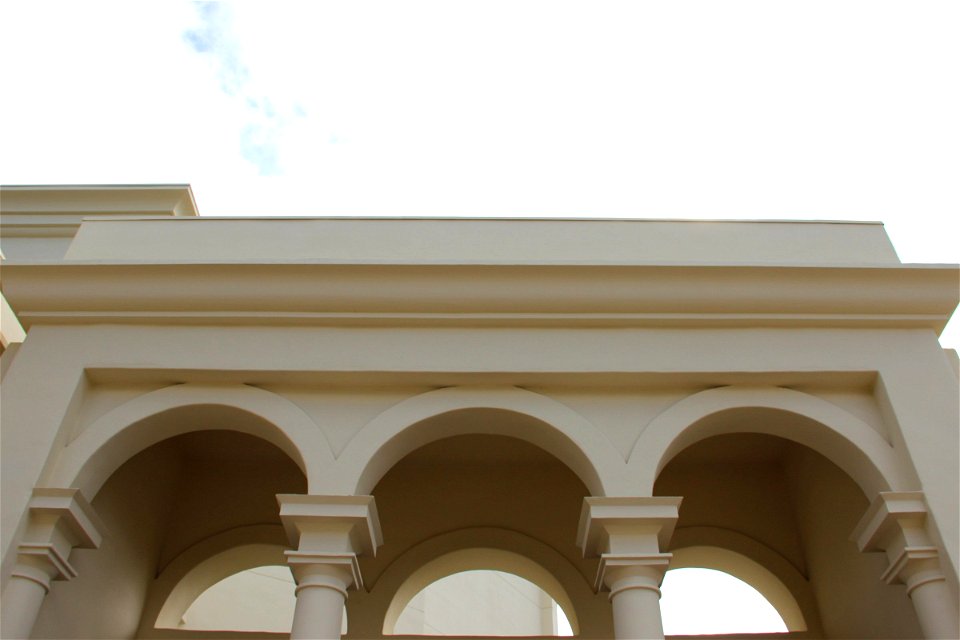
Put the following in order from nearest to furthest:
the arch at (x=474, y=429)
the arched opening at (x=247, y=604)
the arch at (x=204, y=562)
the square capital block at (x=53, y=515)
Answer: the square capital block at (x=53, y=515), the arch at (x=474, y=429), the arch at (x=204, y=562), the arched opening at (x=247, y=604)

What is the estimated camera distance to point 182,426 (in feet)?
21.4

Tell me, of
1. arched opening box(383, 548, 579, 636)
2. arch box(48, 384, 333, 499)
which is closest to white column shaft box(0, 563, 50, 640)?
arch box(48, 384, 333, 499)

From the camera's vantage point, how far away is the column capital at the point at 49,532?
5.53 meters

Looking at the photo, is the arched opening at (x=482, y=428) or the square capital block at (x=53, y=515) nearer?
the square capital block at (x=53, y=515)

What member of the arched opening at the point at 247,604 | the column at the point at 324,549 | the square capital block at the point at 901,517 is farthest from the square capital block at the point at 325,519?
the arched opening at the point at 247,604

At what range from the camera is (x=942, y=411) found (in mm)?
6023

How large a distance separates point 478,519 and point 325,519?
10.4ft

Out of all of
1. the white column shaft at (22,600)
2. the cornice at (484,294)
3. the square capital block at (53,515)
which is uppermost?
the cornice at (484,294)

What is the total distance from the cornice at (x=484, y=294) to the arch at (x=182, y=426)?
62 cm

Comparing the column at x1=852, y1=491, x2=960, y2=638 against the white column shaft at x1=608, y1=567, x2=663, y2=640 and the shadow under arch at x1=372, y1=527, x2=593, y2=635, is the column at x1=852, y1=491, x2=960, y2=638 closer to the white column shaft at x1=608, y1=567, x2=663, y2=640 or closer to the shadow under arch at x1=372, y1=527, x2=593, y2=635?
the white column shaft at x1=608, y1=567, x2=663, y2=640

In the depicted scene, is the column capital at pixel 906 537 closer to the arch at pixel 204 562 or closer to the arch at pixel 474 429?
the arch at pixel 474 429

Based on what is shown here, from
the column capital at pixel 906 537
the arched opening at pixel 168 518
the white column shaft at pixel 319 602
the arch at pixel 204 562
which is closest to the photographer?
the white column shaft at pixel 319 602

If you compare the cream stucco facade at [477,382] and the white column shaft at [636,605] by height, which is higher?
the cream stucco facade at [477,382]

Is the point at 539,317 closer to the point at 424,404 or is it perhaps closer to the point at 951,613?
the point at 424,404
